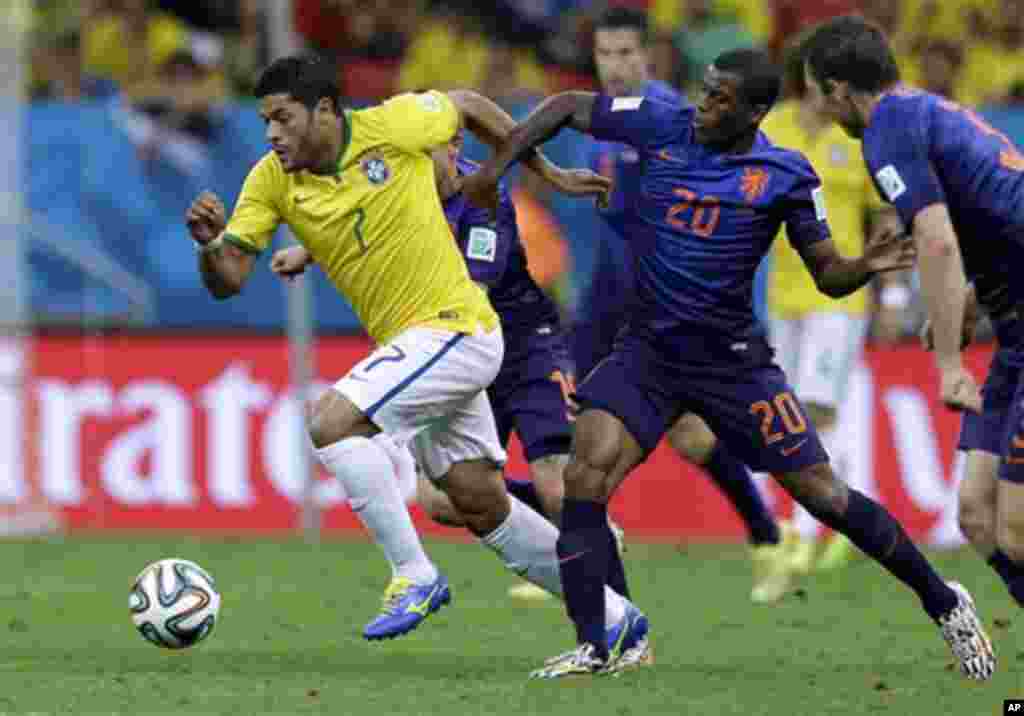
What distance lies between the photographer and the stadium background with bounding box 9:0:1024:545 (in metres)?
16.8

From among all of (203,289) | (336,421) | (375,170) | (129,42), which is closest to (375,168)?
(375,170)

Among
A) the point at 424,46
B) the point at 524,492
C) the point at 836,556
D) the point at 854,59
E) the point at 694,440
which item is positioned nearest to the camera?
the point at 854,59

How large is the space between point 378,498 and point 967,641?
230 centimetres

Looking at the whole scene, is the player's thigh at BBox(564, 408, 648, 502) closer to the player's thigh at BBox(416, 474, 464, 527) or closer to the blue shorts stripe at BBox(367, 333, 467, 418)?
the blue shorts stripe at BBox(367, 333, 467, 418)

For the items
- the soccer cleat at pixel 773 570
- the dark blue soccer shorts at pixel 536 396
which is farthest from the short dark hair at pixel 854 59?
the soccer cleat at pixel 773 570

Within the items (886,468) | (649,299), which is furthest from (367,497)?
(886,468)

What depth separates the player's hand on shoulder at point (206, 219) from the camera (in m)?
9.44

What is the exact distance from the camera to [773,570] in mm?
12805

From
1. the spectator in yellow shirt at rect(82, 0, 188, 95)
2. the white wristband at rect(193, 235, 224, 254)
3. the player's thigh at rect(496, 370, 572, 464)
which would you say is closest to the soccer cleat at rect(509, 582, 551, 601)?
the player's thigh at rect(496, 370, 572, 464)

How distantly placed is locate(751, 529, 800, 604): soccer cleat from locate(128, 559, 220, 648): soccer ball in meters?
3.80

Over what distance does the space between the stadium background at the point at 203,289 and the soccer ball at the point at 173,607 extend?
723 cm

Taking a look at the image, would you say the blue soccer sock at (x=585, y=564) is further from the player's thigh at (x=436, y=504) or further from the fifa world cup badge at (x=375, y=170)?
the player's thigh at (x=436, y=504)

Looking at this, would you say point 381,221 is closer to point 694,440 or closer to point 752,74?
point 752,74

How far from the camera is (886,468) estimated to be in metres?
16.4
